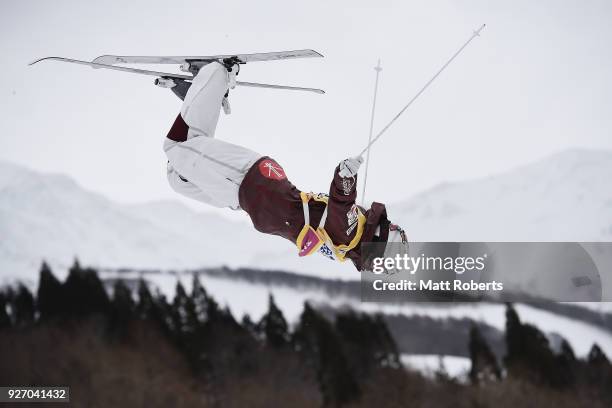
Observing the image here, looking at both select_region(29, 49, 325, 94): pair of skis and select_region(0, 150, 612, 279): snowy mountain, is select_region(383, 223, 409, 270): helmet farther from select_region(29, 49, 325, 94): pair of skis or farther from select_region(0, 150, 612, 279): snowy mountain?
select_region(0, 150, 612, 279): snowy mountain

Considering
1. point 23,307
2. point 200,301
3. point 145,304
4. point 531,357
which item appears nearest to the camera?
point 531,357

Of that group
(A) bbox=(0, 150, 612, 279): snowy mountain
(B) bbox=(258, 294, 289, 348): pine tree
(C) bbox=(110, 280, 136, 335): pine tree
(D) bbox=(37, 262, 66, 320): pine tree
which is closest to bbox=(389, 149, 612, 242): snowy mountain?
(A) bbox=(0, 150, 612, 279): snowy mountain

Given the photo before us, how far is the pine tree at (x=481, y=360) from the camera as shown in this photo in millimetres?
9008

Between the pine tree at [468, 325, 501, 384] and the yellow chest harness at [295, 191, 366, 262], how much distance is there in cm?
690

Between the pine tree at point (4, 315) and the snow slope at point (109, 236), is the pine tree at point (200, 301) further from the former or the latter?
the pine tree at point (4, 315)

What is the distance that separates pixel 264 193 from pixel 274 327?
709 centimetres

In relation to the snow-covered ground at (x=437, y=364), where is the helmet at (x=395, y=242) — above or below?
above

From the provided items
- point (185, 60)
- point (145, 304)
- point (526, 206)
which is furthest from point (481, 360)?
point (185, 60)

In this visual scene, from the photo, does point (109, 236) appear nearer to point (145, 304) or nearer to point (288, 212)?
point (145, 304)

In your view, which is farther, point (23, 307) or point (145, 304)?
point (145, 304)

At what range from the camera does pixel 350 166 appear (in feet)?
7.50

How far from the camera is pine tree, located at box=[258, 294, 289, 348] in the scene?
30.7 ft

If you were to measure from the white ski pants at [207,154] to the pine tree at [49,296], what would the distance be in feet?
24.5

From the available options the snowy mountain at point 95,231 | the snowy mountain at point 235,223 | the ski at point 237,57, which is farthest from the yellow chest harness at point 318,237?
the snowy mountain at point 95,231
